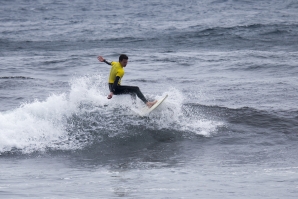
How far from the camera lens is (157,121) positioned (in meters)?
14.8

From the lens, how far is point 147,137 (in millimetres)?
14258

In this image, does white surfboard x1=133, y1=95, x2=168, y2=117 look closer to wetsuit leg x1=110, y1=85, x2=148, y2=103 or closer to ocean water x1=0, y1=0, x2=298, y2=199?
ocean water x1=0, y1=0, x2=298, y2=199

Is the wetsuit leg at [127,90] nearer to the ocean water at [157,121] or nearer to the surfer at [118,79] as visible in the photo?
the surfer at [118,79]

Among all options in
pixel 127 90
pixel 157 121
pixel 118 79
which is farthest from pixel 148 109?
pixel 118 79

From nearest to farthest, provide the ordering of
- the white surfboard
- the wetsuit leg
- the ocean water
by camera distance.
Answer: the ocean water → the wetsuit leg → the white surfboard

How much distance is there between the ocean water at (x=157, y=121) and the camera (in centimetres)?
1015

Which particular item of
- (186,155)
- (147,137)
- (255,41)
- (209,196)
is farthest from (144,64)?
(209,196)

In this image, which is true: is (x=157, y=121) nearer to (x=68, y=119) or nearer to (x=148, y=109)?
(x=148, y=109)

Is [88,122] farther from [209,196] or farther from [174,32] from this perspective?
[174,32]

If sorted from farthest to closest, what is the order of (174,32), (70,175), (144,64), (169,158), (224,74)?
1. (174,32)
2. (144,64)
3. (224,74)
4. (169,158)
5. (70,175)

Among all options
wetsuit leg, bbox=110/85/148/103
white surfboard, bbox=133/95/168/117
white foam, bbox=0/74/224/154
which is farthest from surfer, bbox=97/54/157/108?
white foam, bbox=0/74/224/154

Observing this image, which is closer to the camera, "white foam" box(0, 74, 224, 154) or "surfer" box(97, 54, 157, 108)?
Answer: "surfer" box(97, 54, 157, 108)

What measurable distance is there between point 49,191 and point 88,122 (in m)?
5.38

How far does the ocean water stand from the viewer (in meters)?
10.1
